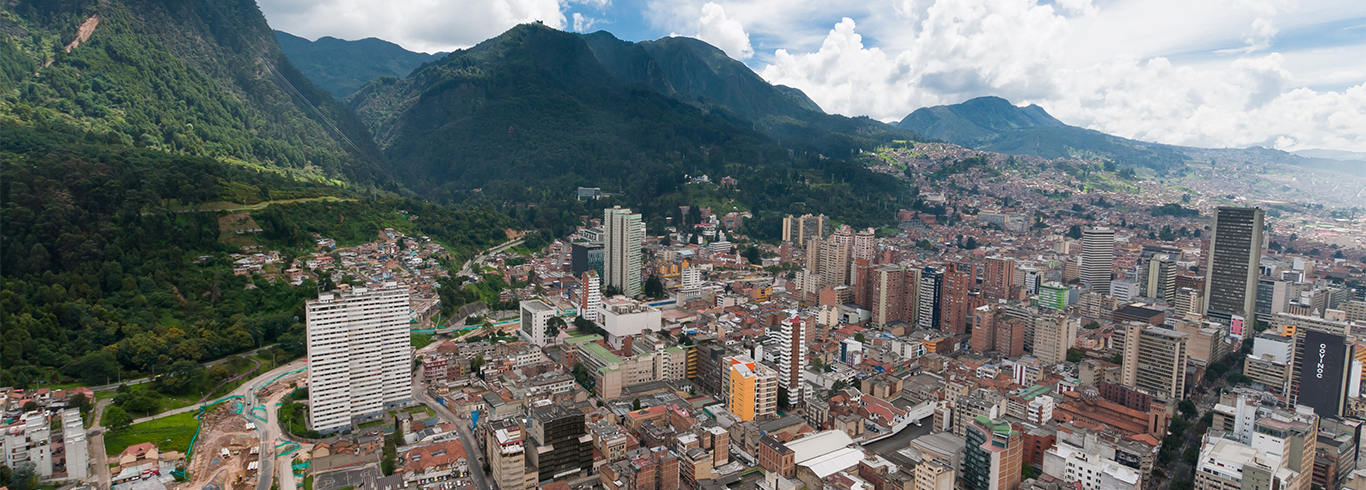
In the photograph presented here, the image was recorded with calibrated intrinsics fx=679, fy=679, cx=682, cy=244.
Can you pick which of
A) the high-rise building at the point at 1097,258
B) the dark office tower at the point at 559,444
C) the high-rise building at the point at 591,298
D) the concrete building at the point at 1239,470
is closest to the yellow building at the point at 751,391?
the dark office tower at the point at 559,444

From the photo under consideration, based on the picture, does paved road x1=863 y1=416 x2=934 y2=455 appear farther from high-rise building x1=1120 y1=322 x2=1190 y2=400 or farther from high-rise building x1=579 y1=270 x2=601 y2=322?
high-rise building x1=579 y1=270 x2=601 y2=322

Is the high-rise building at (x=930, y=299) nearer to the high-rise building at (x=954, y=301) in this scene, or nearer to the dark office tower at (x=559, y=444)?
the high-rise building at (x=954, y=301)

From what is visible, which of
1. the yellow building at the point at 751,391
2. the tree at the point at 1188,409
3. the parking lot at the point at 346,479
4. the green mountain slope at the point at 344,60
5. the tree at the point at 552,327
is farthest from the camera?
the green mountain slope at the point at 344,60

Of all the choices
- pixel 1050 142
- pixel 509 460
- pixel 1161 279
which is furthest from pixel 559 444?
pixel 1050 142

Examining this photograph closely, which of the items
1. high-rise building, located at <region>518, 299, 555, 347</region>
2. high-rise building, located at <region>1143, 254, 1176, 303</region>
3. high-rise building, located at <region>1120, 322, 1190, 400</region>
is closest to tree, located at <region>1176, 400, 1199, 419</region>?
high-rise building, located at <region>1120, 322, 1190, 400</region>

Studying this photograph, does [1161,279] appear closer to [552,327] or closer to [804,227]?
[804,227]
